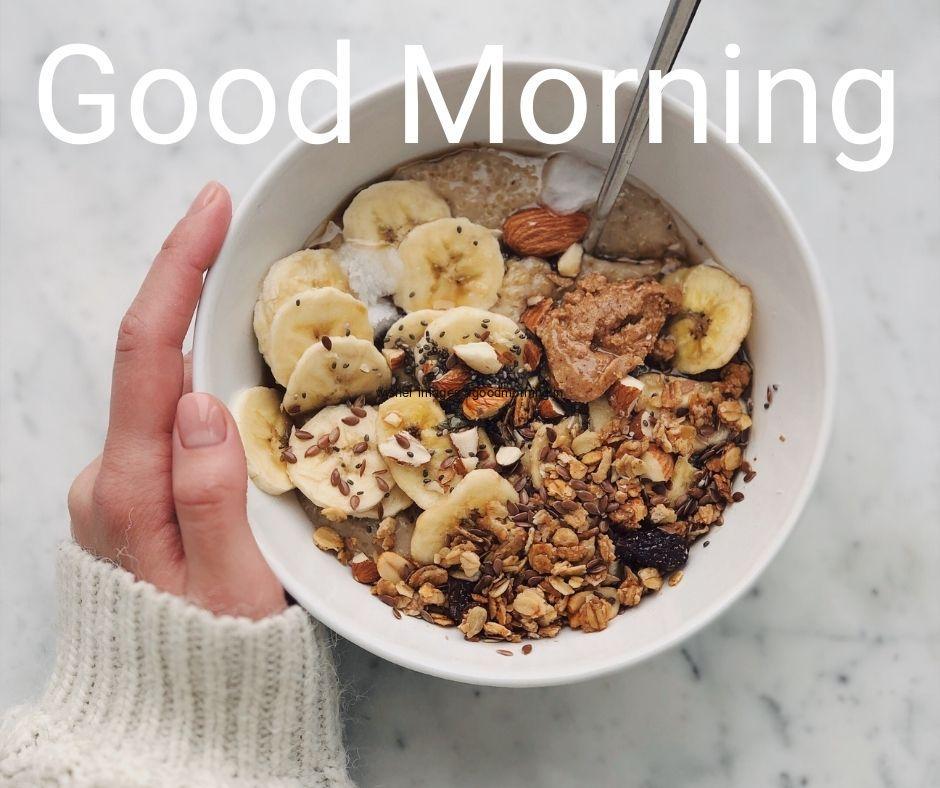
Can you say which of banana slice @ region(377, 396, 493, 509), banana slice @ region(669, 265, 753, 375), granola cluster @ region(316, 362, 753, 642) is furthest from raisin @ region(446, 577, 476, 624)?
banana slice @ region(669, 265, 753, 375)

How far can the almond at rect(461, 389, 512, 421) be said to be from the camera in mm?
1243

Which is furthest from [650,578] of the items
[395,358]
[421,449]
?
[395,358]

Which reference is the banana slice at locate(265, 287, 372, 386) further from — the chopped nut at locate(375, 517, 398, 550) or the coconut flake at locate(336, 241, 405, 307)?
the chopped nut at locate(375, 517, 398, 550)

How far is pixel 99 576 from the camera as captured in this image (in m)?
1.18

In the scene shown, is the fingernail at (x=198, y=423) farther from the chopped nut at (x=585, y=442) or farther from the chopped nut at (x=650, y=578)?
the chopped nut at (x=650, y=578)

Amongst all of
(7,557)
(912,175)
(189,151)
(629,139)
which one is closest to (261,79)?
(189,151)

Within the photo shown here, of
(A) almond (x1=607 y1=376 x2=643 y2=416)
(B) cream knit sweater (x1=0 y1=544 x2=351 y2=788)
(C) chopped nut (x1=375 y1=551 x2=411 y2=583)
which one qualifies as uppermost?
(A) almond (x1=607 y1=376 x2=643 y2=416)

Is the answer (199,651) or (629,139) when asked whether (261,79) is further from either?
(199,651)

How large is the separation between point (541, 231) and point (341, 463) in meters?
0.43

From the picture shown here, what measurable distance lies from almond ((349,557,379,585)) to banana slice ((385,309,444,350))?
293 mm

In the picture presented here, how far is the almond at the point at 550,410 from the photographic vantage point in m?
1.26

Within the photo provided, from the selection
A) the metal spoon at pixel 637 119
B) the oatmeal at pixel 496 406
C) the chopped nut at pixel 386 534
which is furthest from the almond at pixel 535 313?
the chopped nut at pixel 386 534

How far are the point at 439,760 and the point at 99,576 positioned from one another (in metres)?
0.58

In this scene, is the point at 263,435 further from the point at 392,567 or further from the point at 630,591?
the point at 630,591
